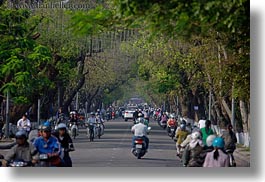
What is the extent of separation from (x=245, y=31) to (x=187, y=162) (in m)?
2.64

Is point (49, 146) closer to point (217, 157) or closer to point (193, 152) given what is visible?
point (193, 152)

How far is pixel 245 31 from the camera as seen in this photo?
16109 millimetres

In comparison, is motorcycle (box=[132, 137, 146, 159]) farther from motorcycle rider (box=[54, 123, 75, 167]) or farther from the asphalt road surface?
motorcycle rider (box=[54, 123, 75, 167])

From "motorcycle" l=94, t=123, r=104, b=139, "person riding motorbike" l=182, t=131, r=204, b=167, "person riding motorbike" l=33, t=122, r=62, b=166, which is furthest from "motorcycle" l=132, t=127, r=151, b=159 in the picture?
"motorcycle" l=94, t=123, r=104, b=139

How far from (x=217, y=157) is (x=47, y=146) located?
2.97 meters

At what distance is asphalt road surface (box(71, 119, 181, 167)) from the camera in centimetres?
2311

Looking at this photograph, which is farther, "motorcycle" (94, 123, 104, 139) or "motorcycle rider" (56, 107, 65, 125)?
"motorcycle" (94, 123, 104, 139)

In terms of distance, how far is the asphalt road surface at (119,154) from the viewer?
75.8ft

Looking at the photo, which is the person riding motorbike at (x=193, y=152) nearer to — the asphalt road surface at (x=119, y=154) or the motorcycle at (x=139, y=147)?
the asphalt road surface at (x=119, y=154)

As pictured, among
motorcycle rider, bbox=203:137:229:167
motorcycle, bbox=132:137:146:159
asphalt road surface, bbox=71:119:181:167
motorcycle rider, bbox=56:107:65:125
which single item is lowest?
asphalt road surface, bbox=71:119:181:167

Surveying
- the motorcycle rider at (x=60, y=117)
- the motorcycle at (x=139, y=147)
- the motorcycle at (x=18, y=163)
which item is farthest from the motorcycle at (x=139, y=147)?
the motorcycle at (x=18, y=163)

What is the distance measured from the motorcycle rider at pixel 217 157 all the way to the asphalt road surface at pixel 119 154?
7.42 m

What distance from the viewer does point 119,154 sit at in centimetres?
2764

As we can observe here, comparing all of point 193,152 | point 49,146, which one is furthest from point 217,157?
point 49,146
